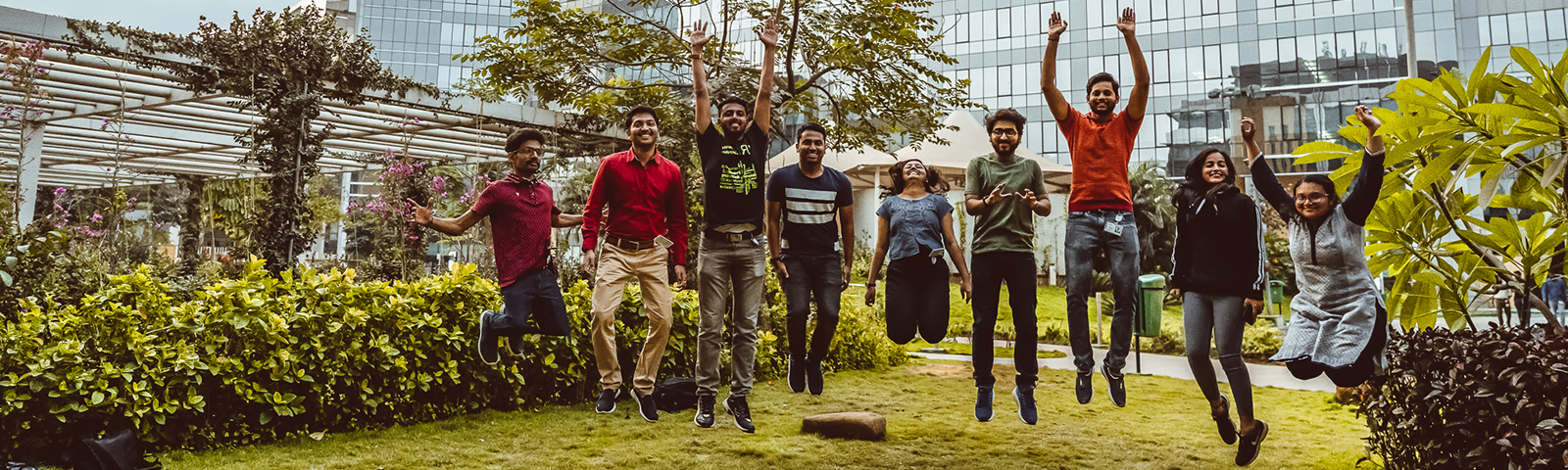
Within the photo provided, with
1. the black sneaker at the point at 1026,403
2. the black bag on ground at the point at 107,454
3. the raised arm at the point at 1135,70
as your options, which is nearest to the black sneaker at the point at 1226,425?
the black sneaker at the point at 1026,403

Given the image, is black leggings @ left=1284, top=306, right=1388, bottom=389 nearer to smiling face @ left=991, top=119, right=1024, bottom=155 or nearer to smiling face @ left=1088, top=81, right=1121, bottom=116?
smiling face @ left=1088, top=81, right=1121, bottom=116

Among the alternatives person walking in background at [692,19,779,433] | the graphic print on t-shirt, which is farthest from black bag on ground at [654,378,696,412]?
the graphic print on t-shirt

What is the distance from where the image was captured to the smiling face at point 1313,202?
14.1 feet

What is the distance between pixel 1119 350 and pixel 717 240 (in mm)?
2223

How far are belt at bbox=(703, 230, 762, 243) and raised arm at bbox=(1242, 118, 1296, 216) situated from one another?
252 centimetres

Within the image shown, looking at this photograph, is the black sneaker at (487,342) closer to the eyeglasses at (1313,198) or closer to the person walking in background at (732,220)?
the person walking in background at (732,220)

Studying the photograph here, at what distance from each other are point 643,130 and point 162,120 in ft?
43.4

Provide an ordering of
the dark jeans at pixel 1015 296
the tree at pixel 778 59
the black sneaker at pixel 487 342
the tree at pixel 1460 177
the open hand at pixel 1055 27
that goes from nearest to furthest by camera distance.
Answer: the tree at pixel 1460 177, the open hand at pixel 1055 27, the dark jeans at pixel 1015 296, the black sneaker at pixel 487 342, the tree at pixel 778 59

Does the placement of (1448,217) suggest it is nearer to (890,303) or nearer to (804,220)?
(890,303)

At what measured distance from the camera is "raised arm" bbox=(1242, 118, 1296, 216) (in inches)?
165

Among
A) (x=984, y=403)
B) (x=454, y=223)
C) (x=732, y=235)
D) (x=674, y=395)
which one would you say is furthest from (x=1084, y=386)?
(x=674, y=395)

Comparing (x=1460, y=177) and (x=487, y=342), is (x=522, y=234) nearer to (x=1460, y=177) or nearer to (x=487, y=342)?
(x=487, y=342)

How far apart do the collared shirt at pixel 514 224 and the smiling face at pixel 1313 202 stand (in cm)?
405

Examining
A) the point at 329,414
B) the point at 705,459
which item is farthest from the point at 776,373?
the point at 329,414
